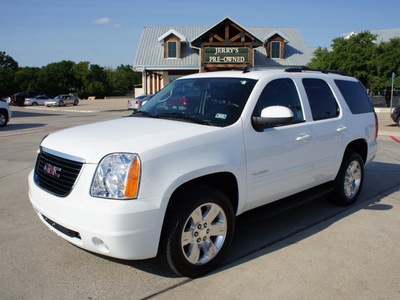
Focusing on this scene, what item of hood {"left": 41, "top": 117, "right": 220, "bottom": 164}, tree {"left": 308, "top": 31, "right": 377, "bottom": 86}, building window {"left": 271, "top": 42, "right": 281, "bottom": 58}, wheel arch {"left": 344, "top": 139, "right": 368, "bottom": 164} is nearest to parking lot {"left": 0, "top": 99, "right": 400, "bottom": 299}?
hood {"left": 41, "top": 117, "right": 220, "bottom": 164}

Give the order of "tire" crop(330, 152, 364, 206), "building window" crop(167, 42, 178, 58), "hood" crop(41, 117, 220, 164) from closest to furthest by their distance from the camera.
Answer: "hood" crop(41, 117, 220, 164), "tire" crop(330, 152, 364, 206), "building window" crop(167, 42, 178, 58)

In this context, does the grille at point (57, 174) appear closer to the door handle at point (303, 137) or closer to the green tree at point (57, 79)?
the door handle at point (303, 137)

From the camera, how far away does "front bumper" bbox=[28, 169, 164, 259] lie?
2.79 metres

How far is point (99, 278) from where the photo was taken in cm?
327

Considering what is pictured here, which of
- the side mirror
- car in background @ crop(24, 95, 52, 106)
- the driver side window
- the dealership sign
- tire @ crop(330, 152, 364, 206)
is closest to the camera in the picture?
the side mirror

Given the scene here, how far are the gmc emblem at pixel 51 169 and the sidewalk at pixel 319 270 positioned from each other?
1328 millimetres

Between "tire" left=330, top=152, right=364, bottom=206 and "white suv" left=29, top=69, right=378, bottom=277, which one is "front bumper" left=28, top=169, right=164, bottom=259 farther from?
"tire" left=330, top=152, right=364, bottom=206

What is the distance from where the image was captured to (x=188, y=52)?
3341cm

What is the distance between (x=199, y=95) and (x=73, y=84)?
271 ft

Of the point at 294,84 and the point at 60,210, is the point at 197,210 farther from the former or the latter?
the point at 294,84

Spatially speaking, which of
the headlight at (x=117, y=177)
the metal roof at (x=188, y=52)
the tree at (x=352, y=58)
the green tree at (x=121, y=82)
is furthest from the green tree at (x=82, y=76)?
the headlight at (x=117, y=177)

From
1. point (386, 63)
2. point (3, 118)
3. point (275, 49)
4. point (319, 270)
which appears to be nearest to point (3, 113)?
point (3, 118)

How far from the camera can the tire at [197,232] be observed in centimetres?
303

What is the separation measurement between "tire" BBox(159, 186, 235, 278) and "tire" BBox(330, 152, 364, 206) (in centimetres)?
218
